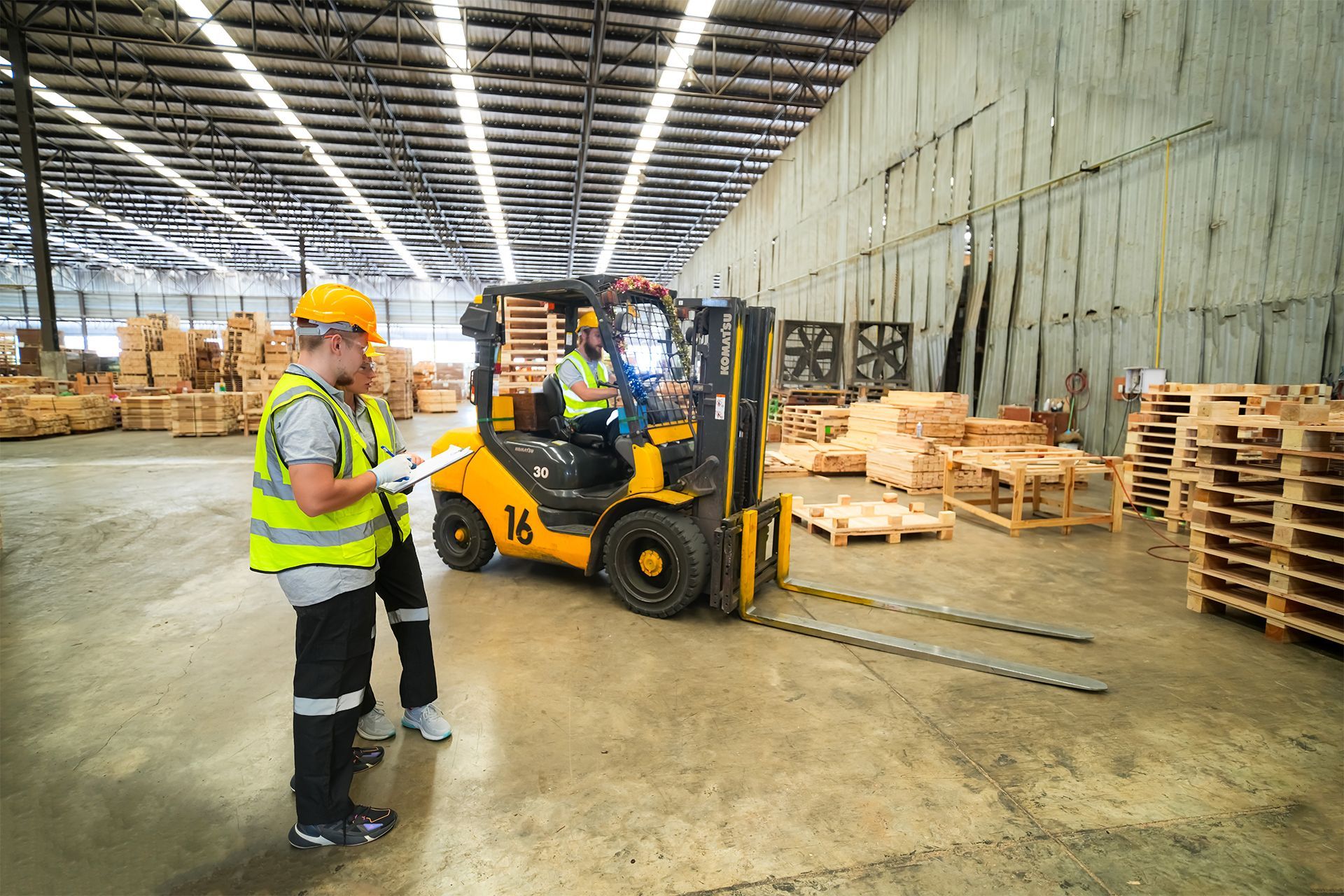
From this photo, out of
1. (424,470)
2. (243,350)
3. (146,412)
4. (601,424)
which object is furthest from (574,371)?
(146,412)

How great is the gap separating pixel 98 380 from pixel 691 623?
999 inches

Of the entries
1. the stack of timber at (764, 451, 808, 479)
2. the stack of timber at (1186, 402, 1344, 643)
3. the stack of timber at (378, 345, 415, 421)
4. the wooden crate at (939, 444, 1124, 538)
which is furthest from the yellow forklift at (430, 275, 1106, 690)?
the stack of timber at (378, 345, 415, 421)

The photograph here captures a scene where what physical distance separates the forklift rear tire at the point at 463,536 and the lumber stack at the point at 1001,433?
7214mm

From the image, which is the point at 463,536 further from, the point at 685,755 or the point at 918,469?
the point at 918,469

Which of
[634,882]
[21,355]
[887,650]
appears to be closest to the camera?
[634,882]

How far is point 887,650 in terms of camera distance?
3.93 meters

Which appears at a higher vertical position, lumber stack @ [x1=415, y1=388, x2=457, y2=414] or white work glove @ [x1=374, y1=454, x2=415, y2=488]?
white work glove @ [x1=374, y1=454, x2=415, y2=488]

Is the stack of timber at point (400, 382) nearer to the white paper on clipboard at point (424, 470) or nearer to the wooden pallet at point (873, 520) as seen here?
the wooden pallet at point (873, 520)

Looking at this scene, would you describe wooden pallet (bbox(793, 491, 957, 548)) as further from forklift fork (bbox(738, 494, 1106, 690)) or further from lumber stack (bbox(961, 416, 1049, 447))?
lumber stack (bbox(961, 416, 1049, 447))

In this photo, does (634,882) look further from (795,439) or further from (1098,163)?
(1098,163)

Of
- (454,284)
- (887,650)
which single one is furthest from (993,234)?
(454,284)

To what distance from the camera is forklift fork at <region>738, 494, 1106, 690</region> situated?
365 centimetres

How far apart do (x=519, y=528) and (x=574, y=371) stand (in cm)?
131

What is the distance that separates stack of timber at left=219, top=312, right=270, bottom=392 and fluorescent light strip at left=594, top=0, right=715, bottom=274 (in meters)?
12.3
